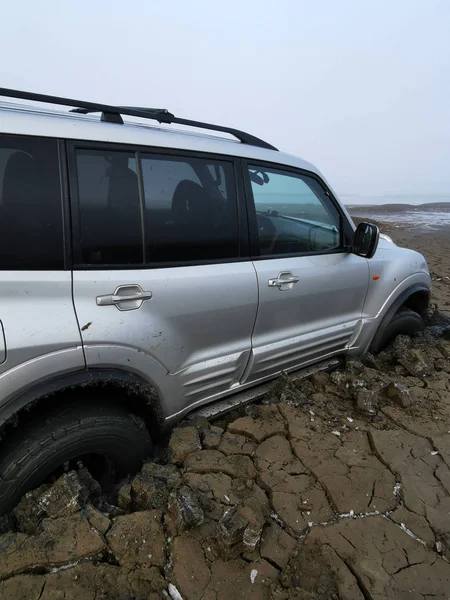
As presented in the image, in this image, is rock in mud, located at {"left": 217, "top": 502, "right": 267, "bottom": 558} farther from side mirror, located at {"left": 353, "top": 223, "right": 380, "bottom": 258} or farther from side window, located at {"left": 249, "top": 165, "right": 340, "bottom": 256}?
side mirror, located at {"left": 353, "top": 223, "right": 380, "bottom": 258}

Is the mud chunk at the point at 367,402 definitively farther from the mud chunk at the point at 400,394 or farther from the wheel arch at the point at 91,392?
the wheel arch at the point at 91,392

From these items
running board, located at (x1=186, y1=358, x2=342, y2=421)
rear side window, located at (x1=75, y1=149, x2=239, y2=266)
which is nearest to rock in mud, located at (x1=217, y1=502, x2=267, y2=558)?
running board, located at (x1=186, y1=358, x2=342, y2=421)

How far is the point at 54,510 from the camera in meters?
1.73

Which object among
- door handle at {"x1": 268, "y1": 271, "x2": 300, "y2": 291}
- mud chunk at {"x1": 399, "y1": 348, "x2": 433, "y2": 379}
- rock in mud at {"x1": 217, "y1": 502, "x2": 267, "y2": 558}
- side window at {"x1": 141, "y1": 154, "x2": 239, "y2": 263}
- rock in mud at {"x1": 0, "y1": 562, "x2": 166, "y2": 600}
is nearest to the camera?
rock in mud at {"x1": 0, "y1": 562, "x2": 166, "y2": 600}

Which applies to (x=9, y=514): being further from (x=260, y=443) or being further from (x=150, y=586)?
(x=260, y=443)

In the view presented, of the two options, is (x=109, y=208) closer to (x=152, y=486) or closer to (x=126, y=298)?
(x=126, y=298)

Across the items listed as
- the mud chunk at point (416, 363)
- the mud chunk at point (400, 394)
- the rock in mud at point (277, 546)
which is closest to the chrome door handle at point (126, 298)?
the rock in mud at point (277, 546)

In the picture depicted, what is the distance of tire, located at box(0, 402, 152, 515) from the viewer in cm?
168

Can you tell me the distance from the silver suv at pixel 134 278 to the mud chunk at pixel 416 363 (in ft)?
3.16

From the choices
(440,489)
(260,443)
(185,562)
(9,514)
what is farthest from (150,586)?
(440,489)

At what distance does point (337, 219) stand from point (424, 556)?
216cm

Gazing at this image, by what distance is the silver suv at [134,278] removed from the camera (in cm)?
163

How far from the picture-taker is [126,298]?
6.01 feet

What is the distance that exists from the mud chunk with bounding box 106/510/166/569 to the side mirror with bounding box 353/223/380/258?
7.17 feet
